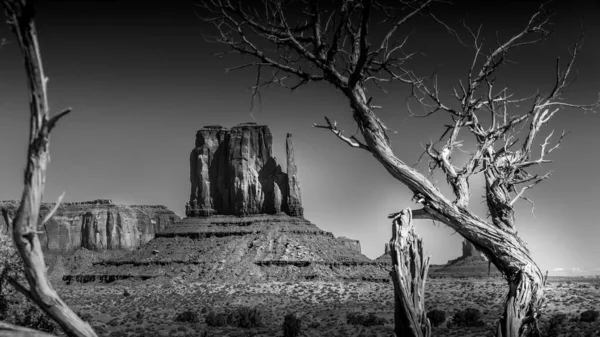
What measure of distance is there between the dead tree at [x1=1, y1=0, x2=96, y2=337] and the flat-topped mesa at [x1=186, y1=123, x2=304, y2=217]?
9313cm

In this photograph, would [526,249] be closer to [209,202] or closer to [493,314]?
[493,314]

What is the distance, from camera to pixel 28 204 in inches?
116

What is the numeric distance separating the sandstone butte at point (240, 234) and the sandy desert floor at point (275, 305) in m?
5.17

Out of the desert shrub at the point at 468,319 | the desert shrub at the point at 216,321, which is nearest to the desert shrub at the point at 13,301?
the desert shrub at the point at 216,321

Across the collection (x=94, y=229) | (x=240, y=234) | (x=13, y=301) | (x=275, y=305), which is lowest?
(x=275, y=305)

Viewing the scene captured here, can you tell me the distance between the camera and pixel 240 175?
100 metres

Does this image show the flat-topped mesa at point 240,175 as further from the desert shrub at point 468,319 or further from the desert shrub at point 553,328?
the desert shrub at point 553,328

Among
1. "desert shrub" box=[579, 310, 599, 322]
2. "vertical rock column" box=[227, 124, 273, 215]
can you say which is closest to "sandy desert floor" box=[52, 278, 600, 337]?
"desert shrub" box=[579, 310, 599, 322]

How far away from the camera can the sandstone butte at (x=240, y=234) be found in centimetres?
7225

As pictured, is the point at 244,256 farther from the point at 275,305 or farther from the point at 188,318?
the point at 188,318

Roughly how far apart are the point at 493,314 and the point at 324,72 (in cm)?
3082

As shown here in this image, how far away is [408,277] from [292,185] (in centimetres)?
9364

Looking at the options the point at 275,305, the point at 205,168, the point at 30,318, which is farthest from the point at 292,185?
the point at 30,318

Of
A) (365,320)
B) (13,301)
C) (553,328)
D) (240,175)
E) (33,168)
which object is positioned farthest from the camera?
(240,175)
